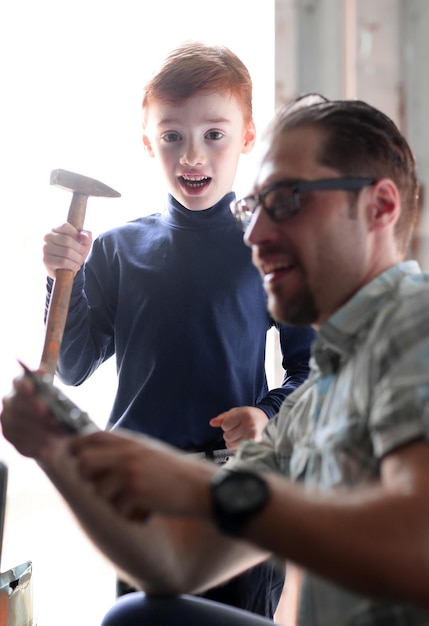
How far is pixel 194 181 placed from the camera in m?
1.57

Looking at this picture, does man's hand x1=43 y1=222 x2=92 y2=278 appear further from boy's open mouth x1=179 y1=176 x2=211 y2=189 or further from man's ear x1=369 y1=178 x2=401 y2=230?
man's ear x1=369 y1=178 x2=401 y2=230

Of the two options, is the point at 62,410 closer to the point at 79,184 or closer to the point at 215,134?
the point at 79,184

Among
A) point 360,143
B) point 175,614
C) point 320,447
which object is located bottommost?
point 175,614

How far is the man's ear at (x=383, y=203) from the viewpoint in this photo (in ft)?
3.40

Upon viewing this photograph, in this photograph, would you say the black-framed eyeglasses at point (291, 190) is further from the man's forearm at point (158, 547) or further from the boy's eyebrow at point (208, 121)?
the boy's eyebrow at point (208, 121)

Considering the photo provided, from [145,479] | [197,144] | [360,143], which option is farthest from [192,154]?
[145,479]

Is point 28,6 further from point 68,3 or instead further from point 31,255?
point 31,255

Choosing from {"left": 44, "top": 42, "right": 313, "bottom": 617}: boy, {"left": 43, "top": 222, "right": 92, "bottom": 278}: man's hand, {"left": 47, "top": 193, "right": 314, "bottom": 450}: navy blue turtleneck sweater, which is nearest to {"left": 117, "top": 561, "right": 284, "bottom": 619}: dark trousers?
{"left": 44, "top": 42, "right": 313, "bottom": 617}: boy

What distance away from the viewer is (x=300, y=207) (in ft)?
3.38

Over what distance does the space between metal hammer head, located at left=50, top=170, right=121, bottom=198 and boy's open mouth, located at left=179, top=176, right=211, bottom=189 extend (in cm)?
13

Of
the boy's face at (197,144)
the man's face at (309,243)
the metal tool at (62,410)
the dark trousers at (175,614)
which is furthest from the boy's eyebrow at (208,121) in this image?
the dark trousers at (175,614)

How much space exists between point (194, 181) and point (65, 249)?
0.29m

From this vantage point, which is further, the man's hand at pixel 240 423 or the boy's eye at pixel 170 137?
the boy's eye at pixel 170 137

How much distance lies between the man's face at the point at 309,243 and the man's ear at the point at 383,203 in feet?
0.05
